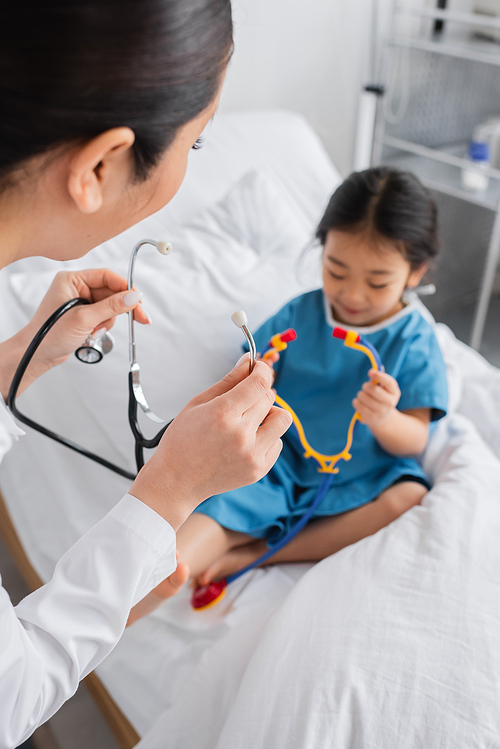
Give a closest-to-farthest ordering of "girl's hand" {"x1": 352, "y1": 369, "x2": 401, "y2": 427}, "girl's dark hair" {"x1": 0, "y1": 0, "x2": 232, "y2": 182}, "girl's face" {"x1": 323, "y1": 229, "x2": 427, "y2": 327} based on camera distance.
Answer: "girl's dark hair" {"x1": 0, "y1": 0, "x2": 232, "y2": 182} → "girl's hand" {"x1": 352, "y1": 369, "x2": 401, "y2": 427} → "girl's face" {"x1": 323, "y1": 229, "x2": 427, "y2": 327}

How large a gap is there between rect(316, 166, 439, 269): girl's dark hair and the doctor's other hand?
666 mm

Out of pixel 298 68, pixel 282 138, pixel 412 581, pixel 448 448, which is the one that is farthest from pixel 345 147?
pixel 412 581

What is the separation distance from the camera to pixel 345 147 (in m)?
2.58

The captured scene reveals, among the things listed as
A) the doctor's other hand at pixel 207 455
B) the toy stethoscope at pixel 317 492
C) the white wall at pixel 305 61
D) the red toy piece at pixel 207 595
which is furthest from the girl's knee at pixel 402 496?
the white wall at pixel 305 61

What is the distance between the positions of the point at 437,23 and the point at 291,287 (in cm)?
172

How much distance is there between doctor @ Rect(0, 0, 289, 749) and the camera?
498 mm

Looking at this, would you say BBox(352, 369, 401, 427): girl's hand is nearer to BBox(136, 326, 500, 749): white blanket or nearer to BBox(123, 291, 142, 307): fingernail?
BBox(136, 326, 500, 749): white blanket

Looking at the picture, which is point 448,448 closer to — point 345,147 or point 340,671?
point 340,671

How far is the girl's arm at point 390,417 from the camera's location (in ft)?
3.58

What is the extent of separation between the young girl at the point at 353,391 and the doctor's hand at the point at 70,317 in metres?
0.40

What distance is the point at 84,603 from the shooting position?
1.99 feet

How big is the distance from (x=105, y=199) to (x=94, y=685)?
0.96 meters

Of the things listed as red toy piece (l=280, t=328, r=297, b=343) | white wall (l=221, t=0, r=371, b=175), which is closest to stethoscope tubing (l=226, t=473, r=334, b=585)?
red toy piece (l=280, t=328, r=297, b=343)

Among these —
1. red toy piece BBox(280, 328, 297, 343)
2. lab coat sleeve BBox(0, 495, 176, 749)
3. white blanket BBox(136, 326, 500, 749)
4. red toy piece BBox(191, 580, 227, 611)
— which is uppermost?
red toy piece BBox(280, 328, 297, 343)
